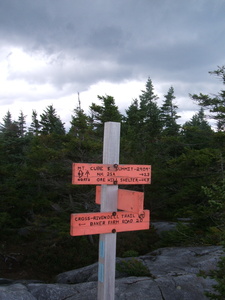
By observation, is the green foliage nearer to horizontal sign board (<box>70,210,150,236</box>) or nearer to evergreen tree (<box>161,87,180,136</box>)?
horizontal sign board (<box>70,210,150,236</box>)

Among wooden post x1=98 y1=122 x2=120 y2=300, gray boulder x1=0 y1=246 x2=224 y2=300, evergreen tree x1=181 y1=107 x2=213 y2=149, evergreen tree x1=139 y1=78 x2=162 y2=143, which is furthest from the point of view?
evergreen tree x1=139 y1=78 x2=162 y2=143

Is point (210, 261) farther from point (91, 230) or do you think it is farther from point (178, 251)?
point (91, 230)

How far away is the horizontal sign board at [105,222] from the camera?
382 centimetres

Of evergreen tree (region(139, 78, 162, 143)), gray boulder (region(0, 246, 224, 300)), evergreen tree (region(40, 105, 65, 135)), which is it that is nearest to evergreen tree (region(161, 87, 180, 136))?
evergreen tree (region(139, 78, 162, 143))

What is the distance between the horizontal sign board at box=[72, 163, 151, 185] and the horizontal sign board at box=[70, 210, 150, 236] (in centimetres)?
45

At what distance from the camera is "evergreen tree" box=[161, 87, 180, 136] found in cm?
3812

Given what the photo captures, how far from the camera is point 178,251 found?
10.9 m

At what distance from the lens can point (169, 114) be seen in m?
42.1

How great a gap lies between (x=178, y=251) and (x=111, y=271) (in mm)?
7415

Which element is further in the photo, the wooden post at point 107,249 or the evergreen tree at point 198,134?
the evergreen tree at point 198,134

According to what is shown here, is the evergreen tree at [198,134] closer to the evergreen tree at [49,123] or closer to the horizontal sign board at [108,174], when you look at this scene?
the horizontal sign board at [108,174]

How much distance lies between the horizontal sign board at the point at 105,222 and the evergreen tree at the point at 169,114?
3348 centimetres

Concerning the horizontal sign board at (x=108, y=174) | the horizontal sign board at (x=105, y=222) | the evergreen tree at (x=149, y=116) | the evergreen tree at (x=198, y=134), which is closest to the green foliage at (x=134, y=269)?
the horizontal sign board at (x=105, y=222)

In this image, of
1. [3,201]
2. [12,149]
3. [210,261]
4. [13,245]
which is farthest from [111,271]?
[12,149]
